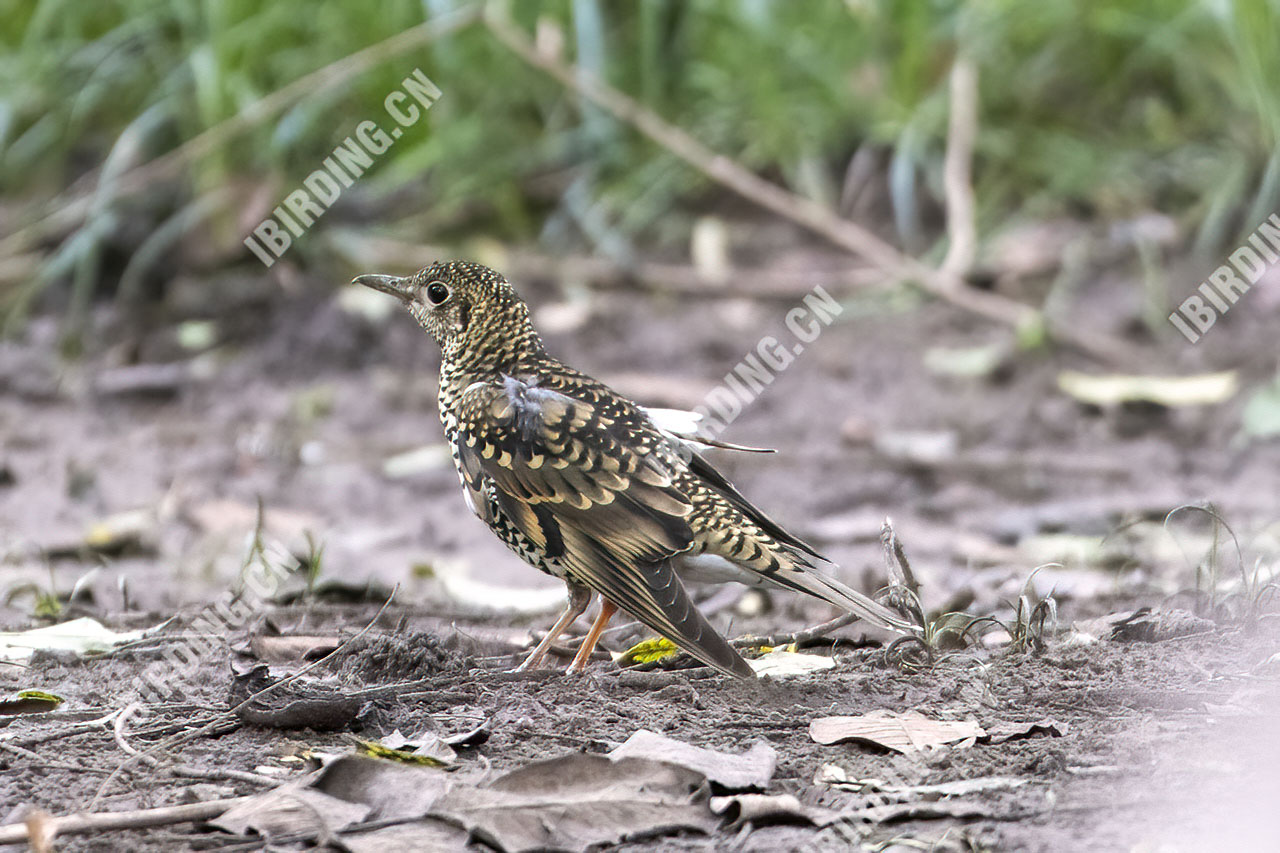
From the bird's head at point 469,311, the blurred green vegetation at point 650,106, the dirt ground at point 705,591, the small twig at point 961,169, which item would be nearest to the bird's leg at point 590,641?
the dirt ground at point 705,591

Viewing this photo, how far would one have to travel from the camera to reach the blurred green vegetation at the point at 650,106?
8.04 metres

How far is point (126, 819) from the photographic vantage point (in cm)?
251

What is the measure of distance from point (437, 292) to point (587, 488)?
95cm

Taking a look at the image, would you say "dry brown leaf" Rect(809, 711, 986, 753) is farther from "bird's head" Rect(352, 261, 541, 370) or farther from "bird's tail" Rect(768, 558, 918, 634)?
"bird's head" Rect(352, 261, 541, 370)

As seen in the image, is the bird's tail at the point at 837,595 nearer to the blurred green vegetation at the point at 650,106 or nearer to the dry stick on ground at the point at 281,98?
the dry stick on ground at the point at 281,98

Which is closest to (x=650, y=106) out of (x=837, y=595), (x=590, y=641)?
(x=590, y=641)

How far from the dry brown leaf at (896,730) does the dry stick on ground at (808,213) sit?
4.70 meters

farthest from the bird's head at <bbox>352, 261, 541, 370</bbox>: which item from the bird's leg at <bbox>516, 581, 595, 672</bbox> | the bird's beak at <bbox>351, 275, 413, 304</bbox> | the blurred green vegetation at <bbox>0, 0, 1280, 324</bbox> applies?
the blurred green vegetation at <bbox>0, 0, 1280, 324</bbox>

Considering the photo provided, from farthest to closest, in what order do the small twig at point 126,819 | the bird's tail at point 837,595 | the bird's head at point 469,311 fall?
the bird's head at point 469,311 < the bird's tail at point 837,595 < the small twig at point 126,819

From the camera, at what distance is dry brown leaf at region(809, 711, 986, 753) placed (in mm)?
2963

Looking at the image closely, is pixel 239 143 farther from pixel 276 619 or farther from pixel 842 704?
pixel 842 704

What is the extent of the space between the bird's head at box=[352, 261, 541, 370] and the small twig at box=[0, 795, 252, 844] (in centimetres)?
173

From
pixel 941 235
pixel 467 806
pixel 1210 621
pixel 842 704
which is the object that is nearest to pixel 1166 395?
pixel 941 235

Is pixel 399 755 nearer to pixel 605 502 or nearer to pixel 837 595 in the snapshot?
pixel 605 502
